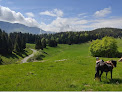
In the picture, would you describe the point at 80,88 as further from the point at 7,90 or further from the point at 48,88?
the point at 7,90

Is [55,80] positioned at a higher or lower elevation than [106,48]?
higher

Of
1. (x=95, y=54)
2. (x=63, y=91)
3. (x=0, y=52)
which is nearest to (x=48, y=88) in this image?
(x=63, y=91)

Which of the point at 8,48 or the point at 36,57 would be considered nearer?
the point at 36,57

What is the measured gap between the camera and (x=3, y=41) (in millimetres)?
97938

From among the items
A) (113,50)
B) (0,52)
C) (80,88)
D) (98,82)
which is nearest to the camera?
(80,88)

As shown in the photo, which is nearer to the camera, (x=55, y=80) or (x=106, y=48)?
(x=55, y=80)

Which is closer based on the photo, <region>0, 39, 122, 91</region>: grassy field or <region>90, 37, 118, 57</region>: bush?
<region>0, 39, 122, 91</region>: grassy field

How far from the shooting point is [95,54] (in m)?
71.8

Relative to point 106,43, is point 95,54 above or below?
below

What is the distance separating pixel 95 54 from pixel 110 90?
64.0 metres

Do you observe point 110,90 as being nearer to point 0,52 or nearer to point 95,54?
point 95,54

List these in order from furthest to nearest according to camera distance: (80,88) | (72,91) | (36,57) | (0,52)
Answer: (0,52), (36,57), (80,88), (72,91)

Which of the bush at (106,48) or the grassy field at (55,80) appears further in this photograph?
the bush at (106,48)

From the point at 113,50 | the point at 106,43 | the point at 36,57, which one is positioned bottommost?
the point at 36,57
